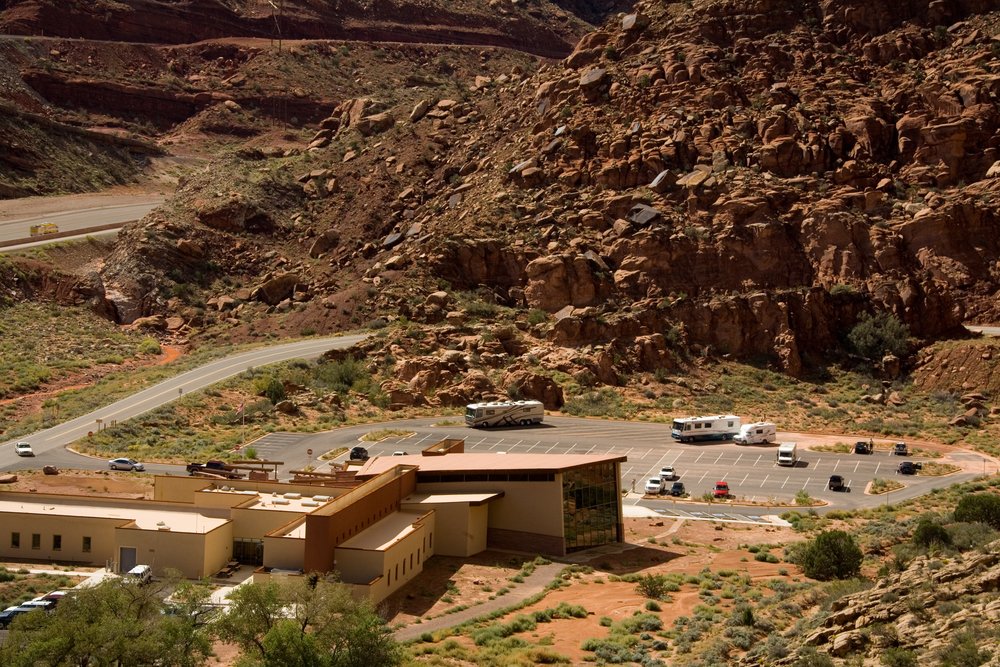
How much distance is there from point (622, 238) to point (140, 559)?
160ft

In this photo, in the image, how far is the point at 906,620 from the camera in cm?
2525

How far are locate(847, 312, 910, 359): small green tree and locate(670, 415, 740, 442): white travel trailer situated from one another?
1584 centimetres

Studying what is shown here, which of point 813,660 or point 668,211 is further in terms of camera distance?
point 668,211

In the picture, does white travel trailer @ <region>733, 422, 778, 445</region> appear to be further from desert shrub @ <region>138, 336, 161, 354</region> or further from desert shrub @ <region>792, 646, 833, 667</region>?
desert shrub @ <region>138, 336, 161, 354</region>

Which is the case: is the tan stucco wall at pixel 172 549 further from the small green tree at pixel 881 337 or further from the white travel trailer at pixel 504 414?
the small green tree at pixel 881 337

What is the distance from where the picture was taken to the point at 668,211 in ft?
284

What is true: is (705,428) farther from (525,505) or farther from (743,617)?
(743,617)

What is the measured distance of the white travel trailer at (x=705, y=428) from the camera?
66.5 meters

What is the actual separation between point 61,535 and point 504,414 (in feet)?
94.2

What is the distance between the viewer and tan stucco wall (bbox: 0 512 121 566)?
4506 centimetres

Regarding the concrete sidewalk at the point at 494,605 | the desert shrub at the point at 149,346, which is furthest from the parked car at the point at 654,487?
the desert shrub at the point at 149,346

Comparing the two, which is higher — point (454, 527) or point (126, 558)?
point (454, 527)

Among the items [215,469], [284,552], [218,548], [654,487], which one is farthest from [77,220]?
[284,552]

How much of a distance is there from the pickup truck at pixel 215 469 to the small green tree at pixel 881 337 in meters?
42.7
